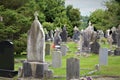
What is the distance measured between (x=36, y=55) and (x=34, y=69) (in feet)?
2.24

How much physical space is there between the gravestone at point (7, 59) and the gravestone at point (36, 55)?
0.63 meters

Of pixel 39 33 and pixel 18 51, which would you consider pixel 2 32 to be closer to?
pixel 18 51

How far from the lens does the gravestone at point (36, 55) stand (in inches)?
722

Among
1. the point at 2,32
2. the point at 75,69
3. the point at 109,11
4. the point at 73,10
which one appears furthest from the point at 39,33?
the point at 73,10

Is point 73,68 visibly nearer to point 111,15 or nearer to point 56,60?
point 56,60

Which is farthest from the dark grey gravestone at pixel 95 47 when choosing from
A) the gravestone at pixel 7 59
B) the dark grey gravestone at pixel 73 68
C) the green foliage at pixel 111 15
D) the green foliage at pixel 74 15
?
the green foliage at pixel 74 15

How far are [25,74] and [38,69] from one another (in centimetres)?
68

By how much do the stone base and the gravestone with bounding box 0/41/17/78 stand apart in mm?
553

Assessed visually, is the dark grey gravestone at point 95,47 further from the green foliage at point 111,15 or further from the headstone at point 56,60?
the green foliage at point 111,15

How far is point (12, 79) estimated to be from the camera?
59.3 ft

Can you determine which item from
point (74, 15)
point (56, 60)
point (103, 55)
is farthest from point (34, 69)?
point (74, 15)

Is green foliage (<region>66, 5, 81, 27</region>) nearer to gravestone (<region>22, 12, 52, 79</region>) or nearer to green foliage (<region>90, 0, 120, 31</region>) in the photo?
green foliage (<region>90, 0, 120, 31</region>)

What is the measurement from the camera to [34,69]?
18.4 meters

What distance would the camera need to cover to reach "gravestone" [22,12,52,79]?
18344 mm
